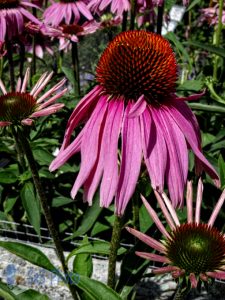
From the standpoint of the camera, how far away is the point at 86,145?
2.65ft

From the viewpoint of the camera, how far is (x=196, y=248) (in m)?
0.83

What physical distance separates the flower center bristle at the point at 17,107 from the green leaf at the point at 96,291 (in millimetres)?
366

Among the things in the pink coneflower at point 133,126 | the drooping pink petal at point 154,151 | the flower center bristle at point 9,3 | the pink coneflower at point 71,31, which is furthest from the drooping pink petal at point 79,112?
the pink coneflower at point 71,31

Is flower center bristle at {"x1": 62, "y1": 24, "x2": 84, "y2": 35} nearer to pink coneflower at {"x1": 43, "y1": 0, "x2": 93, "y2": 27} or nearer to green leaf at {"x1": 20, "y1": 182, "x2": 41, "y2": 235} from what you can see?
pink coneflower at {"x1": 43, "y1": 0, "x2": 93, "y2": 27}

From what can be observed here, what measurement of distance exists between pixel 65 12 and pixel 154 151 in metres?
1.21

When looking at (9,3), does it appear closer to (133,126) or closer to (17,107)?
(17,107)

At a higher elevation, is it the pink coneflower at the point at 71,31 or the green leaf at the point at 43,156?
the pink coneflower at the point at 71,31

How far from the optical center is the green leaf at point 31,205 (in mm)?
1287

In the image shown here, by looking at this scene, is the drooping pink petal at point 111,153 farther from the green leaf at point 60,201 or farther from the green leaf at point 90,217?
the green leaf at point 60,201

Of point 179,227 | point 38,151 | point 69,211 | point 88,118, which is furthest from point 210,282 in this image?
point 69,211

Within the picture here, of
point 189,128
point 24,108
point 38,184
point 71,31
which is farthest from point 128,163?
point 71,31

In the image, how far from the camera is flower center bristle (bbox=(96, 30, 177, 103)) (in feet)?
2.82

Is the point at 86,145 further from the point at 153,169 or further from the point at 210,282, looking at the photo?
the point at 210,282

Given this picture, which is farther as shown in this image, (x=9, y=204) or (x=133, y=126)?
(x=9, y=204)
